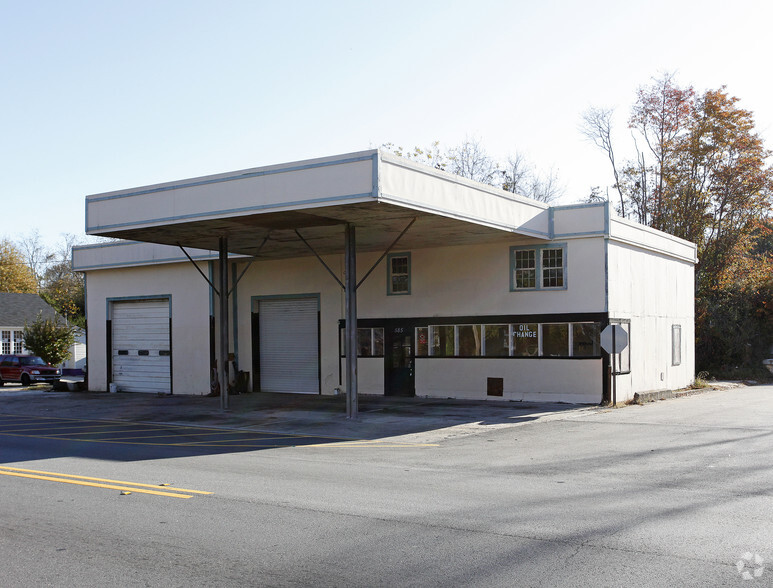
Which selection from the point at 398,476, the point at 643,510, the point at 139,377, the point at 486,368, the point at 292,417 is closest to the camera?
the point at 643,510

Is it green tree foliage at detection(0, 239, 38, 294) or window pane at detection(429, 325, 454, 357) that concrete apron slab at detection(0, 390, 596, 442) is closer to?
window pane at detection(429, 325, 454, 357)

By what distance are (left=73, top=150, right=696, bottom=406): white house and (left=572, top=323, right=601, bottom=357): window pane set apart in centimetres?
3

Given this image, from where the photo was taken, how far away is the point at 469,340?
78.9ft

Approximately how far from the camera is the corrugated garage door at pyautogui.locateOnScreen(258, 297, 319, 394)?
27188mm

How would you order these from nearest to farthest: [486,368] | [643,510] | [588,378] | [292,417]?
1. [643,510]
2. [292,417]
3. [588,378]
4. [486,368]

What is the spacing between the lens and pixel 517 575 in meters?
6.02

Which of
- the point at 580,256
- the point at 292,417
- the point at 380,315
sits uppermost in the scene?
the point at 580,256

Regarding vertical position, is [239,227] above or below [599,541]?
above

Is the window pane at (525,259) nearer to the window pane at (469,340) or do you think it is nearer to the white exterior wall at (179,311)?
the window pane at (469,340)

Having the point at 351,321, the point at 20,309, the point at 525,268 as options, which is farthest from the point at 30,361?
the point at 525,268

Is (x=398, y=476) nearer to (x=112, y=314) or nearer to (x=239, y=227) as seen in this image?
(x=239, y=227)

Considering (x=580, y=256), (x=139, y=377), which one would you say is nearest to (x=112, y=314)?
(x=139, y=377)

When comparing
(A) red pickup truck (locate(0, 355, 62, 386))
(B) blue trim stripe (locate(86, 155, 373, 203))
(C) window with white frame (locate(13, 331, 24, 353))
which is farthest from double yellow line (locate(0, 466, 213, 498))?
(C) window with white frame (locate(13, 331, 24, 353))

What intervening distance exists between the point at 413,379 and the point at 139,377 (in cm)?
1188
